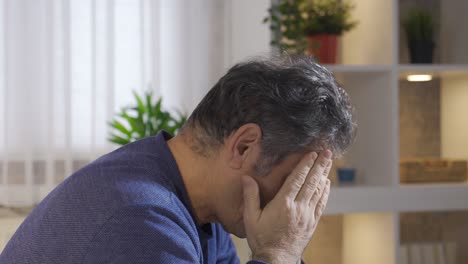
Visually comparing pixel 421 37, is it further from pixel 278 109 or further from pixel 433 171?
pixel 278 109

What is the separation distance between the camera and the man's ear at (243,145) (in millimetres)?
1258

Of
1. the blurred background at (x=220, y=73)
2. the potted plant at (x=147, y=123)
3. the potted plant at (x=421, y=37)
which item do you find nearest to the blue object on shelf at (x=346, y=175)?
the blurred background at (x=220, y=73)

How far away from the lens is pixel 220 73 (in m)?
3.69

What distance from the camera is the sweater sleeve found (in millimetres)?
1091

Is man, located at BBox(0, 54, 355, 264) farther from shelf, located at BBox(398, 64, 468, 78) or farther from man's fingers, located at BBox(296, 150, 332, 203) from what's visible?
shelf, located at BBox(398, 64, 468, 78)

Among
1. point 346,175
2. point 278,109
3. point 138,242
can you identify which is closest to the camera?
point 138,242

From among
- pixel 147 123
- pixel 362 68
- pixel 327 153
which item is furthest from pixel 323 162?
pixel 147 123

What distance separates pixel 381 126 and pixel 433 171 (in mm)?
309

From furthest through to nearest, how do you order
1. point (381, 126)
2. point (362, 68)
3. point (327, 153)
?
point (381, 126) < point (362, 68) < point (327, 153)

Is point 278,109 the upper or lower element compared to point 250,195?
upper

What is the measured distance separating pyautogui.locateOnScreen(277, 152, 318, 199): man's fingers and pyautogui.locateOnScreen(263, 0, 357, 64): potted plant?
5.92ft

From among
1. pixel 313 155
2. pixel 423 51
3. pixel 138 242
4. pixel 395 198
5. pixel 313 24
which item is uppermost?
pixel 313 24

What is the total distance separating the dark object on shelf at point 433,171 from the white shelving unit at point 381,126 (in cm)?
9

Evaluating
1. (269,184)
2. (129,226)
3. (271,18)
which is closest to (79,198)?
(129,226)
